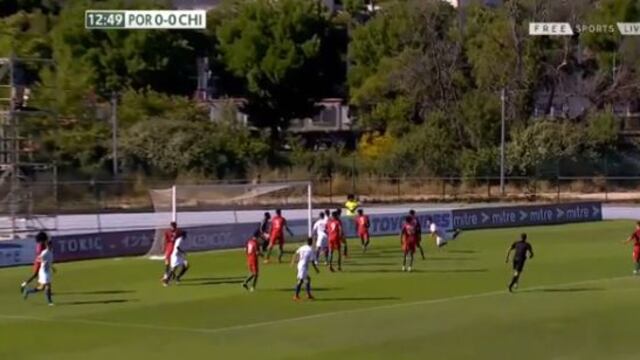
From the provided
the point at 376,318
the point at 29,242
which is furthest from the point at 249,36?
the point at 376,318

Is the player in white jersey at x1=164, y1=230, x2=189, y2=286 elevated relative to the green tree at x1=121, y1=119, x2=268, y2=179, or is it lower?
lower

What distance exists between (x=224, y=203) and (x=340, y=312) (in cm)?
2948

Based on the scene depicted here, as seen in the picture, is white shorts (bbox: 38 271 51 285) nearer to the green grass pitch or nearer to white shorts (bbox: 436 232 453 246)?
the green grass pitch

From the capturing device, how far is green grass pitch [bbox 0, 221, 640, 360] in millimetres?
27016

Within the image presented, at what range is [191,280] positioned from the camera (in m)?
41.8

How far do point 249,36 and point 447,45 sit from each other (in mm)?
15318

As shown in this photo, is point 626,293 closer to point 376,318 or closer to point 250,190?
point 376,318

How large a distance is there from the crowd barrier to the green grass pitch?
1.28 meters

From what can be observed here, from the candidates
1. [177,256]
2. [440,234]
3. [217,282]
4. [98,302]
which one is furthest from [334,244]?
[440,234]

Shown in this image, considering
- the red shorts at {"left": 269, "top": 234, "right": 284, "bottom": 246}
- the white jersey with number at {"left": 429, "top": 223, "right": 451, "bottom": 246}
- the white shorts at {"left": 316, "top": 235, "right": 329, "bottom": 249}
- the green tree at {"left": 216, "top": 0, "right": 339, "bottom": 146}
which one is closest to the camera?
the white shorts at {"left": 316, "top": 235, "right": 329, "bottom": 249}

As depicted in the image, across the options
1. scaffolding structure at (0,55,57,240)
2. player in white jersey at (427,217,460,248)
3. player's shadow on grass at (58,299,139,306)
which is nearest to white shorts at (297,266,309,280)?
player's shadow on grass at (58,299,139,306)

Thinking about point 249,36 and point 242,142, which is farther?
point 249,36

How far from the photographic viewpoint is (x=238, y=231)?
5503 centimetres

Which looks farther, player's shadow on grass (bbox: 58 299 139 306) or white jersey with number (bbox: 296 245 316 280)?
player's shadow on grass (bbox: 58 299 139 306)
